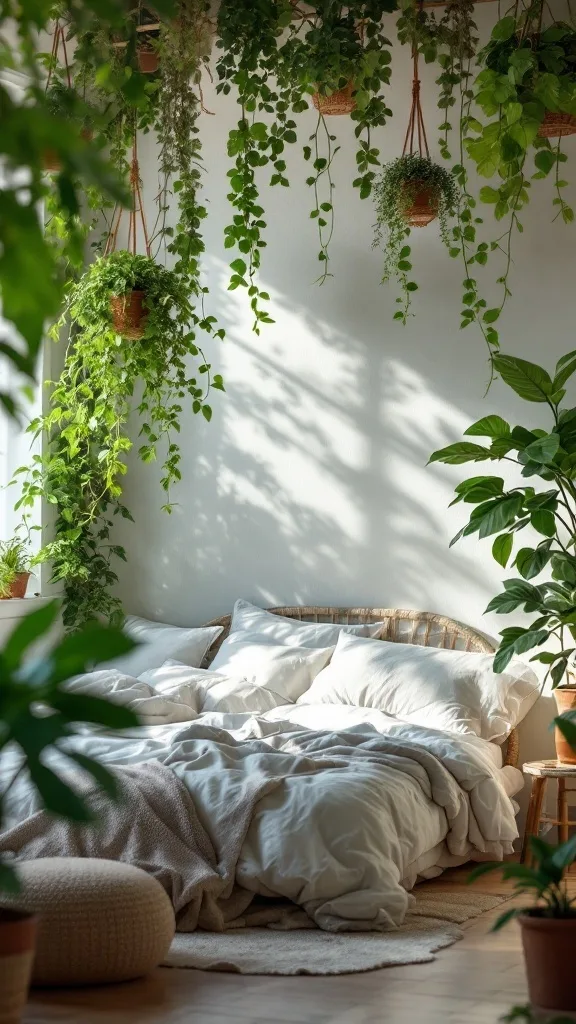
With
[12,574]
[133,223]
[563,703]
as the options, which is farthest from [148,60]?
[563,703]

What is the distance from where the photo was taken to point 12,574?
18.8 ft

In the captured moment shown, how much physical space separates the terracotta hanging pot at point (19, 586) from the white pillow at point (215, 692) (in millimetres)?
884

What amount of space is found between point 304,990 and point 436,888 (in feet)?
4.49

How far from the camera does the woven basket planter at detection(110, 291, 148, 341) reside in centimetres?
535

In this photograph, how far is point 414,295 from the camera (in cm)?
553

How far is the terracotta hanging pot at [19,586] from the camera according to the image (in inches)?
226

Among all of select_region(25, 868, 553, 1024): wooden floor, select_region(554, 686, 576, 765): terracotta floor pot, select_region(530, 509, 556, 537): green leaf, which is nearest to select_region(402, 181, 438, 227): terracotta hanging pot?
select_region(530, 509, 556, 537): green leaf

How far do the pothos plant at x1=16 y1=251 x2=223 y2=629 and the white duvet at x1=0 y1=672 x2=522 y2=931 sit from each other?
119cm

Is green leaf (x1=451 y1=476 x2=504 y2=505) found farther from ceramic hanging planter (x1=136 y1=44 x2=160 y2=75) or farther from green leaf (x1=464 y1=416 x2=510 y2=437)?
ceramic hanging planter (x1=136 y1=44 x2=160 y2=75)

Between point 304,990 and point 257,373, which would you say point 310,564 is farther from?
point 304,990

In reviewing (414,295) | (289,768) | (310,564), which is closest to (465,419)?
(414,295)

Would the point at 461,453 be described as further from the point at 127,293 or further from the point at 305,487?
the point at 127,293

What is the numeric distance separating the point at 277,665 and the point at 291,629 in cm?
29

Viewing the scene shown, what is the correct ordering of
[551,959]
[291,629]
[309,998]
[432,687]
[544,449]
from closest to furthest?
[551,959], [309,998], [544,449], [432,687], [291,629]
